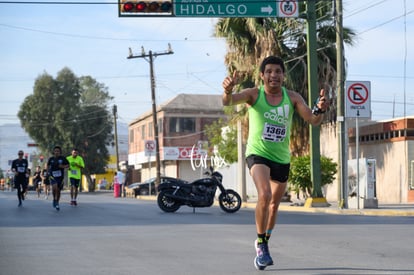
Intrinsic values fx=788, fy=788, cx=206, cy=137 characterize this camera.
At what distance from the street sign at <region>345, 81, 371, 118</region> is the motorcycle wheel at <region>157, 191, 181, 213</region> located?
17.3ft

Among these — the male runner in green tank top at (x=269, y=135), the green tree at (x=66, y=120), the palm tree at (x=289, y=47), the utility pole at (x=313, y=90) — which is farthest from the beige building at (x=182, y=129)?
the male runner in green tank top at (x=269, y=135)

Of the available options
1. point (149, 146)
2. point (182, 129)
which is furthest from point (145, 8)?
point (182, 129)

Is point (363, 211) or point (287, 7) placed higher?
point (287, 7)

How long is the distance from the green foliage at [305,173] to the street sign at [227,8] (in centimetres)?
564

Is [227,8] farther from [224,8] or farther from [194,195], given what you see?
[194,195]

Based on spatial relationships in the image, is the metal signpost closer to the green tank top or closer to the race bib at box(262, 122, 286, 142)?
the green tank top

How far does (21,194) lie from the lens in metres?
24.5

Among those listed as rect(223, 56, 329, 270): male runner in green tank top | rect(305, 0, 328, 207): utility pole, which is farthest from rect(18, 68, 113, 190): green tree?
rect(223, 56, 329, 270): male runner in green tank top

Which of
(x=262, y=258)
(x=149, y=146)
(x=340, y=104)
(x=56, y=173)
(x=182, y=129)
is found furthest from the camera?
(x=182, y=129)

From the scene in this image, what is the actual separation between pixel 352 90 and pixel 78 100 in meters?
59.5

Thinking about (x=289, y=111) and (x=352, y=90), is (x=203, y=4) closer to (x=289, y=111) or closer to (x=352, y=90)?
(x=352, y=90)

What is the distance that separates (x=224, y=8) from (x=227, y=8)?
0.08 m

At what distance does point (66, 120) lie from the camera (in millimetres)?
76562

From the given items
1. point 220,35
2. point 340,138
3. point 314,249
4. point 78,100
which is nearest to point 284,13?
point 340,138
